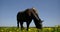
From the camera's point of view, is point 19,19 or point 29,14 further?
point 19,19

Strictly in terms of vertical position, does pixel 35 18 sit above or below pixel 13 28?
above

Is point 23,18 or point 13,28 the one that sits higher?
point 23,18

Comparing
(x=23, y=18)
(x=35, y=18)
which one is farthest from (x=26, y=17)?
(x=35, y=18)

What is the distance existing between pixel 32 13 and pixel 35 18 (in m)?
0.92

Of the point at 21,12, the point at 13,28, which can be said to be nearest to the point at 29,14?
the point at 21,12

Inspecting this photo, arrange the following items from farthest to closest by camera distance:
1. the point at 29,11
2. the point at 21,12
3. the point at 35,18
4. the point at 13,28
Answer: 1. the point at 21,12
2. the point at 29,11
3. the point at 35,18
4. the point at 13,28

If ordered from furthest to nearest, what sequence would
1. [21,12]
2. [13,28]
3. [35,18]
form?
[21,12] → [35,18] → [13,28]

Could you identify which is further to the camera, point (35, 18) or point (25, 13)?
point (25, 13)

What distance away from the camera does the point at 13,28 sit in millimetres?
7918

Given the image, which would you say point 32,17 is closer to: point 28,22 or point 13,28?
point 28,22

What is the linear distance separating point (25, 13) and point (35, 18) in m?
1.81

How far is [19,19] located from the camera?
18875 mm

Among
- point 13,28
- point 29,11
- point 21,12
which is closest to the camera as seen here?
point 13,28

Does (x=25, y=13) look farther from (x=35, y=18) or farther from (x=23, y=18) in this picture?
(x=35, y=18)
